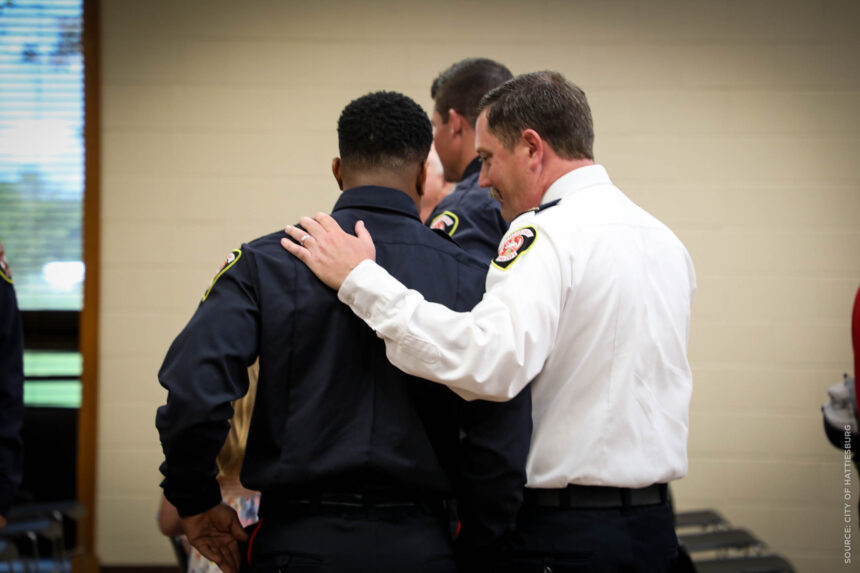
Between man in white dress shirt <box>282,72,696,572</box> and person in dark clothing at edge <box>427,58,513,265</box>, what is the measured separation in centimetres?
63

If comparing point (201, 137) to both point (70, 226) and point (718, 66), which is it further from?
point (718, 66)

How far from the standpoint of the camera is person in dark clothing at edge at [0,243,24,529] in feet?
6.40

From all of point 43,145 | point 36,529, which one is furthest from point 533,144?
point 43,145

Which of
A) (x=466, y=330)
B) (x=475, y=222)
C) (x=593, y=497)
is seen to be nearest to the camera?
(x=466, y=330)

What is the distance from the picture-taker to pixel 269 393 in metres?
1.43

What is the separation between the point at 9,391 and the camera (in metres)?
1.95

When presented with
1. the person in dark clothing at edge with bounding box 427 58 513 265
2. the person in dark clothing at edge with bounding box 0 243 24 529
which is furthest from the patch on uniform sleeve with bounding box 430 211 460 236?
the person in dark clothing at edge with bounding box 0 243 24 529

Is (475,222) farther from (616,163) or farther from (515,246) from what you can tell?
(616,163)

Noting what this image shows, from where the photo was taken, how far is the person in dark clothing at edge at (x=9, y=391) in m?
1.95

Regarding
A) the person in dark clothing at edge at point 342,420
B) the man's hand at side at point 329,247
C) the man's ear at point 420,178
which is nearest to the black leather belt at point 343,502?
the person in dark clothing at edge at point 342,420

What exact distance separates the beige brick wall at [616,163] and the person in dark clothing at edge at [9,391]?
64.6 inches

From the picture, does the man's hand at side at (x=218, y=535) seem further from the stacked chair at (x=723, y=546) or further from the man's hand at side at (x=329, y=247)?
the stacked chair at (x=723, y=546)

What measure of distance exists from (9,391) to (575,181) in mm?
1465

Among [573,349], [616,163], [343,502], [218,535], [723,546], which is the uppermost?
[616,163]
